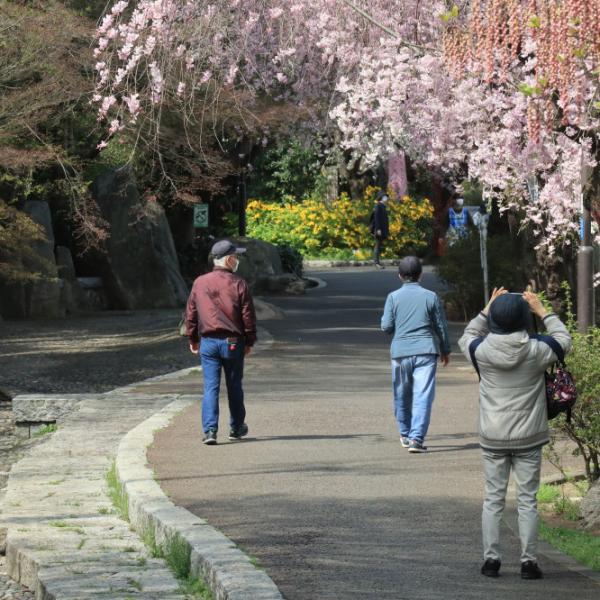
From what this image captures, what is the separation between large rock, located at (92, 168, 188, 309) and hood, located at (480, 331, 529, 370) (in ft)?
80.7

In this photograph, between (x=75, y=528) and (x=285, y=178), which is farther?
(x=285, y=178)

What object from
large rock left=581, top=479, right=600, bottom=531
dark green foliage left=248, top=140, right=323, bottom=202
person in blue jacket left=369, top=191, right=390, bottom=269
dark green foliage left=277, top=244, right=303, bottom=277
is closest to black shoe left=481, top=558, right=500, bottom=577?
large rock left=581, top=479, right=600, bottom=531

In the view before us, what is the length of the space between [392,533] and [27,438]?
6872mm

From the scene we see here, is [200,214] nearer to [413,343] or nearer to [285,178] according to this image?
[285,178]

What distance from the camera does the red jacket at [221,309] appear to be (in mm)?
12188

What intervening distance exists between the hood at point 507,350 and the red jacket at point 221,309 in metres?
4.75

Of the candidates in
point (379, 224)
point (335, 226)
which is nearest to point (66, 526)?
point (379, 224)

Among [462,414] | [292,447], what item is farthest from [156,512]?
[462,414]

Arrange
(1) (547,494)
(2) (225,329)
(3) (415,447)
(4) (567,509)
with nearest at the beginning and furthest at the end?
(4) (567,509) → (1) (547,494) → (3) (415,447) → (2) (225,329)

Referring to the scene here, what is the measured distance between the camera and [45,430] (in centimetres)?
1440

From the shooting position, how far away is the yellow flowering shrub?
47969mm

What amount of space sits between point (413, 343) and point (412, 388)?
376 mm

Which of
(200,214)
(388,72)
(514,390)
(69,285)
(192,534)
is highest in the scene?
(388,72)

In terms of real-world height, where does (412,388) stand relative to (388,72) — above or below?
below
